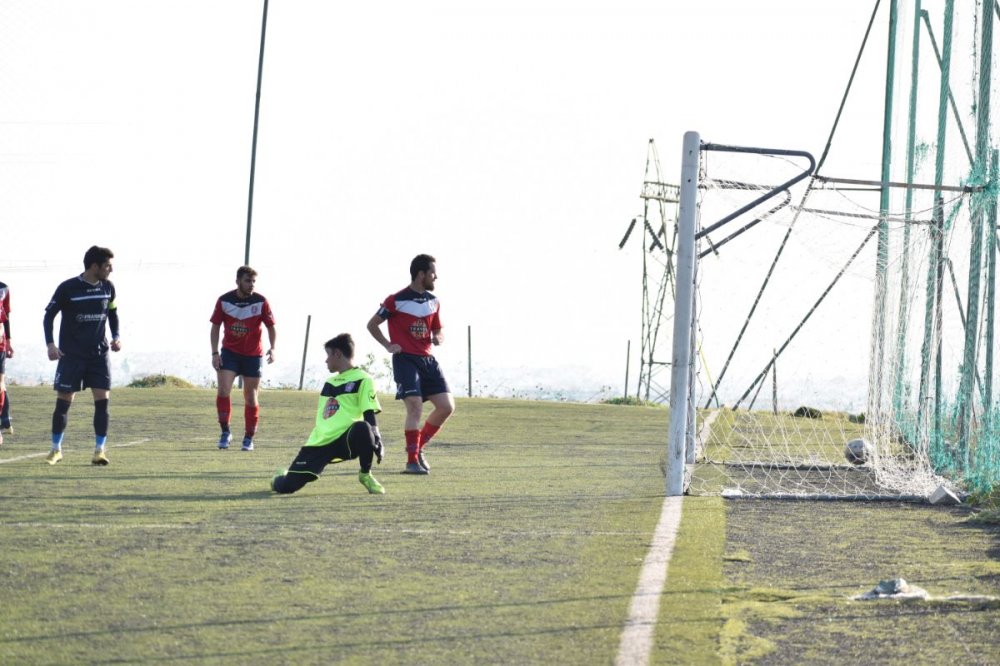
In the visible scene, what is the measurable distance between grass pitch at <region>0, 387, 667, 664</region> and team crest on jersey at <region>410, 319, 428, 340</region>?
1.15 meters

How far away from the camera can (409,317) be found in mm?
11055

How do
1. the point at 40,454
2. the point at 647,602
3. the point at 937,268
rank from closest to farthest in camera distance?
the point at 647,602 < the point at 40,454 < the point at 937,268

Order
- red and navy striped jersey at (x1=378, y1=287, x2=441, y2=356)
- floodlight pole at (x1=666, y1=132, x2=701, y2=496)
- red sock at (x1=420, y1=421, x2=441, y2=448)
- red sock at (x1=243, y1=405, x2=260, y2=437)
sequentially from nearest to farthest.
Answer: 1. floodlight pole at (x1=666, y1=132, x2=701, y2=496)
2. red and navy striped jersey at (x1=378, y1=287, x2=441, y2=356)
3. red sock at (x1=420, y1=421, x2=441, y2=448)
4. red sock at (x1=243, y1=405, x2=260, y2=437)

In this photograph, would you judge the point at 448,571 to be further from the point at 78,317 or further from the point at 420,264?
the point at 78,317

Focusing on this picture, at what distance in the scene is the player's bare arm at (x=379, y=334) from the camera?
427 inches

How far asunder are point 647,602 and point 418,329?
20.5ft

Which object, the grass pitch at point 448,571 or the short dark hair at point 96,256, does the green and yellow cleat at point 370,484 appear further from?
the short dark hair at point 96,256

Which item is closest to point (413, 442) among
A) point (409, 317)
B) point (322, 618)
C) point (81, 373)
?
point (409, 317)

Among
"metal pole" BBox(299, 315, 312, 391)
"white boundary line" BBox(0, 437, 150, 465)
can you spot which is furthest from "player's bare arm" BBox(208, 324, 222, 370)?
"metal pole" BBox(299, 315, 312, 391)

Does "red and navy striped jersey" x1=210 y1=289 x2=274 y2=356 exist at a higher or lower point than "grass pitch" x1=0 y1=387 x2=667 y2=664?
higher

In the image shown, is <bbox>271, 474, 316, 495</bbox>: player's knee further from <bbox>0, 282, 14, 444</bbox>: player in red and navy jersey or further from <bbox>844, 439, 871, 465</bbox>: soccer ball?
<bbox>844, 439, 871, 465</bbox>: soccer ball

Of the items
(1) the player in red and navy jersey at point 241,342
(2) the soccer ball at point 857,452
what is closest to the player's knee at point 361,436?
(1) the player in red and navy jersey at point 241,342

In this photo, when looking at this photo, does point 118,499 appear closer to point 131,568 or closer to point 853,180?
point 131,568

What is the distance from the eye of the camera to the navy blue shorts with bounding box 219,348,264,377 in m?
13.4
